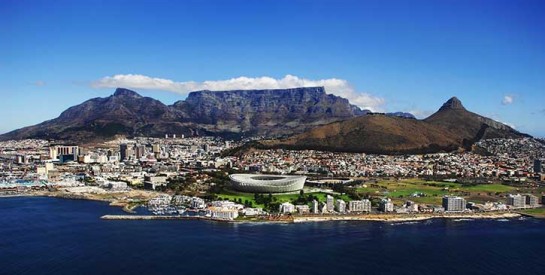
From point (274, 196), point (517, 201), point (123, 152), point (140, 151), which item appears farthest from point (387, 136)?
point (274, 196)

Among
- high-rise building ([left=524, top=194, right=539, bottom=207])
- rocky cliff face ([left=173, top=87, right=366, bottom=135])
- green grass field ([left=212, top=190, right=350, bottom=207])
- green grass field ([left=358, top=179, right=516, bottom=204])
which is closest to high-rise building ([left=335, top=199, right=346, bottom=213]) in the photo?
green grass field ([left=212, top=190, right=350, bottom=207])

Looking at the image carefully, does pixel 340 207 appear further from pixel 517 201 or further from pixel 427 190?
pixel 427 190

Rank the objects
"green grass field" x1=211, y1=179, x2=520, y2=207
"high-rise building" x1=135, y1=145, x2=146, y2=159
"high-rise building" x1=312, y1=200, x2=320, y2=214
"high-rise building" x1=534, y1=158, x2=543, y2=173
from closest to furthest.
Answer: "high-rise building" x1=312, y1=200, x2=320, y2=214 < "green grass field" x1=211, y1=179, x2=520, y2=207 < "high-rise building" x1=534, y1=158, x2=543, y2=173 < "high-rise building" x1=135, y1=145, x2=146, y2=159

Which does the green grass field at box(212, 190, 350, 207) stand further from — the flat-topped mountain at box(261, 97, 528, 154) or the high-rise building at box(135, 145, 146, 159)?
the high-rise building at box(135, 145, 146, 159)

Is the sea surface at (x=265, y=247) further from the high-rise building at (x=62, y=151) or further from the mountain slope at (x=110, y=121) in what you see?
the mountain slope at (x=110, y=121)

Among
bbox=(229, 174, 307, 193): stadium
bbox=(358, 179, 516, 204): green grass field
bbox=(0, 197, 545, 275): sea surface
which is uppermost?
bbox=(229, 174, 307, 193): stadium

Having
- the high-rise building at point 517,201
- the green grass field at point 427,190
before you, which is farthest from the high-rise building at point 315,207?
the high-rise building at point 517,201
